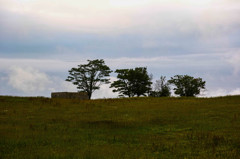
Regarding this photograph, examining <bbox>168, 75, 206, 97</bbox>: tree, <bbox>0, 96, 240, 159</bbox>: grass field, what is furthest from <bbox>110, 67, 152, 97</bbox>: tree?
<bbox>0, 96, 240, 159</bbox>: grass field

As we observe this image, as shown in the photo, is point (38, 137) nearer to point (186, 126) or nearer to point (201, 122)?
point (186, 126)

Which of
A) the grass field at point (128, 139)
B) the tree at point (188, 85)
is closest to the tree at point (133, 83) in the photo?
the tree at point (188, 85)

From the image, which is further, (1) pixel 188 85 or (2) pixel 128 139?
(1) pixel 188 85

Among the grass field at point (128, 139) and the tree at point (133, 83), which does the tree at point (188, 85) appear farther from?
the grass field at point (128, 139)

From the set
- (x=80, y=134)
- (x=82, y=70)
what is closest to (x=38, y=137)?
(x=80, y=134)

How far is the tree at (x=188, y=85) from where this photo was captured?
84125 millimetres

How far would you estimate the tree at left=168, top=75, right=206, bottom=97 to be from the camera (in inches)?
3312

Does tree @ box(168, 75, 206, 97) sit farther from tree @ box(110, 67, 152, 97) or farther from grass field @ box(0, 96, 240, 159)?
grass field @ box(0, 96, 240, 159)

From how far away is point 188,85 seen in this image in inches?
3366

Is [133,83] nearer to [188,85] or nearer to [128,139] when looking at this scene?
[188,85]

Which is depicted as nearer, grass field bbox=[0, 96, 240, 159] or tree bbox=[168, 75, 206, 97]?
grass field bbox=[0, 96, 240, 159]

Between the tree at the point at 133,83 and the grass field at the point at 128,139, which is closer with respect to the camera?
the grass field at the point at 128,139

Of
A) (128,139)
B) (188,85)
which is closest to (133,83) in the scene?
(188,85)

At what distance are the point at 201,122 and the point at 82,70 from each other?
53.9 meters
